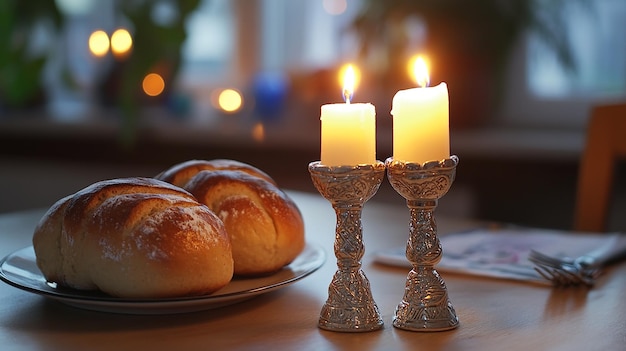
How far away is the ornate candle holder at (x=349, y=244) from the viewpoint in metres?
0.72

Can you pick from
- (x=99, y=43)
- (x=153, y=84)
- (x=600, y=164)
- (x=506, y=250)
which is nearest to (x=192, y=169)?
(x=506, y=250)

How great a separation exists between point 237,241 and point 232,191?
57 millimetres

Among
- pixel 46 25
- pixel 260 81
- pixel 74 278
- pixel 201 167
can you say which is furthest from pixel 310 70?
pixel 74 278

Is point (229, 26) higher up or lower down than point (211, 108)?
higher up

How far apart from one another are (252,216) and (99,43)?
2.37 meters

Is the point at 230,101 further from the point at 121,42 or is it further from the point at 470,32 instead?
the point at 470,32

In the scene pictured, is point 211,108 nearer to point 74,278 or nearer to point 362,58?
point 362,58

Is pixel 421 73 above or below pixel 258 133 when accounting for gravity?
above

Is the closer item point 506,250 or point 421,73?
point 421,73

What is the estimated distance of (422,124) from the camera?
27.9 inches

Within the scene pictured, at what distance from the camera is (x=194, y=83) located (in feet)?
10.4

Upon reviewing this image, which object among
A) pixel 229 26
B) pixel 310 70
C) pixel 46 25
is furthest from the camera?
pixel 229 26

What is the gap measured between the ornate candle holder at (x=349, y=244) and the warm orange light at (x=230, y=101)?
6.72 ft

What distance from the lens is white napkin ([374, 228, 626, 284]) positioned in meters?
0.96
